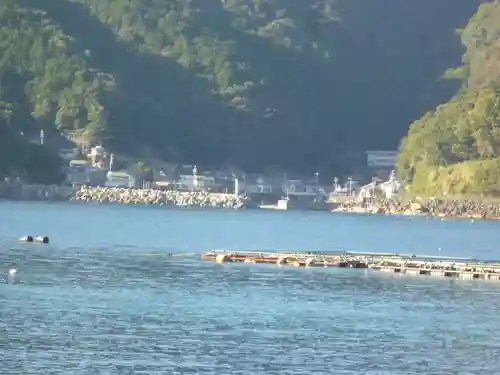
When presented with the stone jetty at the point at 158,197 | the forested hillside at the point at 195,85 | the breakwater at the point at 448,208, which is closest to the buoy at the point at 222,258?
Result: the breakwater at the point at 448,208

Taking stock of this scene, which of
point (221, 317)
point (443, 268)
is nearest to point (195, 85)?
point (443, 268)

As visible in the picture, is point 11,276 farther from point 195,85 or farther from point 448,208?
point 195,85

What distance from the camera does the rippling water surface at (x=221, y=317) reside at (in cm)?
3681

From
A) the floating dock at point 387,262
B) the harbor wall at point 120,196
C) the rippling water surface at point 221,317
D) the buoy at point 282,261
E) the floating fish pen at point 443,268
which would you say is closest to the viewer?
the rippling water surface at point 221,317

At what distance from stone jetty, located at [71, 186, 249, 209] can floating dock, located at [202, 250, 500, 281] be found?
299ft

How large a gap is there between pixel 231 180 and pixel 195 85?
14.4m

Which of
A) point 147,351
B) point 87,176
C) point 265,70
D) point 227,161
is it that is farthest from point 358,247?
point 265,70

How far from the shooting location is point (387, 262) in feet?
202

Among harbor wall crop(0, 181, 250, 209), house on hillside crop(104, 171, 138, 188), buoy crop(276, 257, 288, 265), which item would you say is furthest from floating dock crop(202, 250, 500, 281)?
house on hillside crop(104, 171, 138, 188)

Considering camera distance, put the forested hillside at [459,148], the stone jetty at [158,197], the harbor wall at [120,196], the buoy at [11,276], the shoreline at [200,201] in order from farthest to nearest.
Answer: the stone jetty at [158,197] < the harbor wall at [120,196] < the shoreline at [200,201] < the forested hillside at [459,148] < the buoy at [11,276]

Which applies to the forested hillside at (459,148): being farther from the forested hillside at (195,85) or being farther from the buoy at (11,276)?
the buoy at (11,276)

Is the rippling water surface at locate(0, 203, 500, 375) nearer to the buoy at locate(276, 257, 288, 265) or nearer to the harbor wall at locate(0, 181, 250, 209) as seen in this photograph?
the buoy at locate(276, 257, 288, 265)

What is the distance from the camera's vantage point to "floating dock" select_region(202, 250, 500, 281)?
193ft

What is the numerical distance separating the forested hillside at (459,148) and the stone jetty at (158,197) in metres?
20.4
